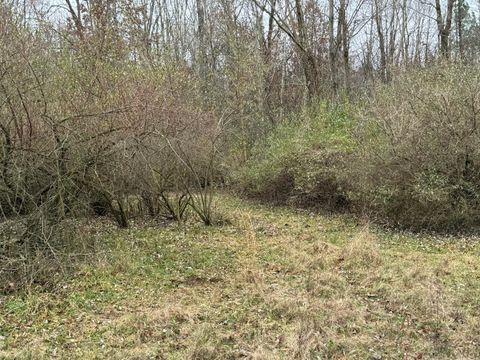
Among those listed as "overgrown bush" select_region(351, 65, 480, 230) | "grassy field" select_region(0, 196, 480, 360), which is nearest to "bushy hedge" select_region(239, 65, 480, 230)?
"overgrown bush" select_region(351, 65, 480, 230)

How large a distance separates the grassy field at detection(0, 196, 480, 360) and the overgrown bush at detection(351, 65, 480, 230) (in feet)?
3.68

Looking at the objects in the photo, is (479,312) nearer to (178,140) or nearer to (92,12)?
(178,140)

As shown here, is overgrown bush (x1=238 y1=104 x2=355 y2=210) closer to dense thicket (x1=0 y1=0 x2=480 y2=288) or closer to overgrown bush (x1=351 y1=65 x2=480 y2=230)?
dense thicket (x1=0 y1=0 x2=480 y2=288)

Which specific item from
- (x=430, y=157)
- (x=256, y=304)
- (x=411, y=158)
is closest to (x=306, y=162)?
(x=411, y=158)

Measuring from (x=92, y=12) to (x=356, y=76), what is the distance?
1786cm

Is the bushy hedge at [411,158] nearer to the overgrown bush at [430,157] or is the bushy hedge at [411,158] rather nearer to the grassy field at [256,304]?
the overgrown bush at [430,157]

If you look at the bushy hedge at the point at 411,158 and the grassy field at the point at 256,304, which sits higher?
the bushy hedge at the point at 411,158

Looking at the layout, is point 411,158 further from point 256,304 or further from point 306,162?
point 256,304

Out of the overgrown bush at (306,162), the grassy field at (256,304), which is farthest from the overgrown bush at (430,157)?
the overgrown bush at (306,162)

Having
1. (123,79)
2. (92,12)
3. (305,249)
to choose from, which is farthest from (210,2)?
(305,249)

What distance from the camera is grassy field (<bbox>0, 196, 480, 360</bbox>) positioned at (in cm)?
458

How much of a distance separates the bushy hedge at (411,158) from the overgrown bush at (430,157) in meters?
0.02

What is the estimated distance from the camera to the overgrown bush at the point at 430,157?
30.1ft

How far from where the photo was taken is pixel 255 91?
57.0 feet
